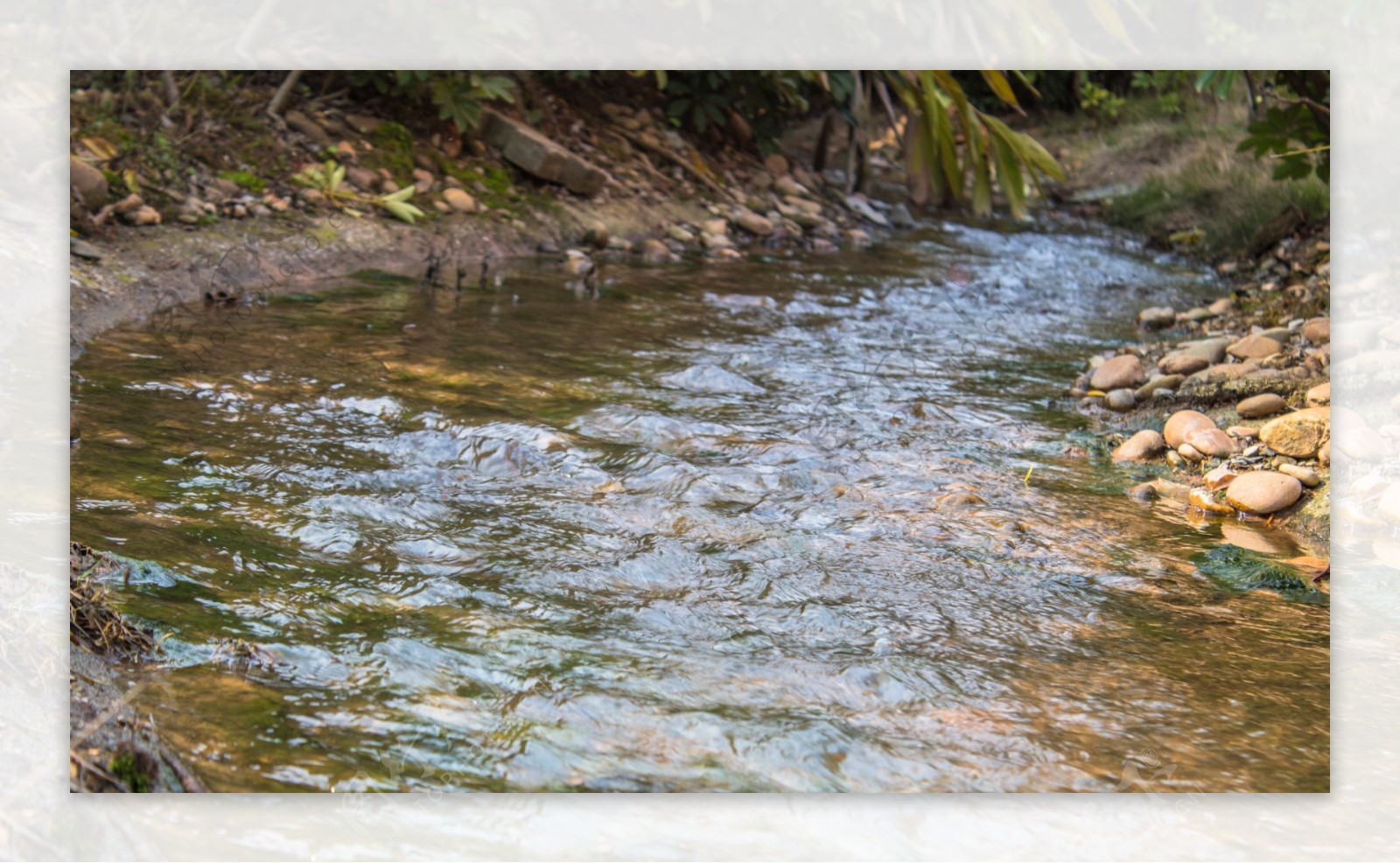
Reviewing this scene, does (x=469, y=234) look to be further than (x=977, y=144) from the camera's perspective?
Yes

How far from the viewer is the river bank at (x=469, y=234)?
13.9 feet

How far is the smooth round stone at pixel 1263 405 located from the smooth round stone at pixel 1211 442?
14 cm

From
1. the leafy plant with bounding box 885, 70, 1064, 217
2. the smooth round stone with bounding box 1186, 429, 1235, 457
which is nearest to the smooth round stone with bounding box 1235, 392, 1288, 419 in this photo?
the smooth round stone with bounding box 1186, 429, 1235, 457

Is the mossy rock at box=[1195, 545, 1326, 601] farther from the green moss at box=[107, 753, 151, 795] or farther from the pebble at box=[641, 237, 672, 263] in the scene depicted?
the pebble at box=[641, 237, 672, 263]

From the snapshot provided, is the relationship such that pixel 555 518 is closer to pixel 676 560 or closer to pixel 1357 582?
pixel 676 560

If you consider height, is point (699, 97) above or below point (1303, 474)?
above

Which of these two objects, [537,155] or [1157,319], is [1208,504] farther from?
[537,155]

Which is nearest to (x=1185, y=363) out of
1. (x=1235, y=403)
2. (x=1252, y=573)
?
(x=1235, y=403)

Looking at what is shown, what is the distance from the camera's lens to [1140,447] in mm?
3496

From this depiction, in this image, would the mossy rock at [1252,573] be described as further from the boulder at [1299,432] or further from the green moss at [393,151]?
the green moss at [393,151]

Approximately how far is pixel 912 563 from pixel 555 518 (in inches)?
33.1

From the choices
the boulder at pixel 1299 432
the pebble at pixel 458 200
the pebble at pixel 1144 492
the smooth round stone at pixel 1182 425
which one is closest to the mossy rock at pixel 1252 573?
the pebble at pixel 1144 492

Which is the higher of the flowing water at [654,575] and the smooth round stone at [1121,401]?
the smooth round stone at [1121,401]

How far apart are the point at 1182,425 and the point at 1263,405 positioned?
0.23m
